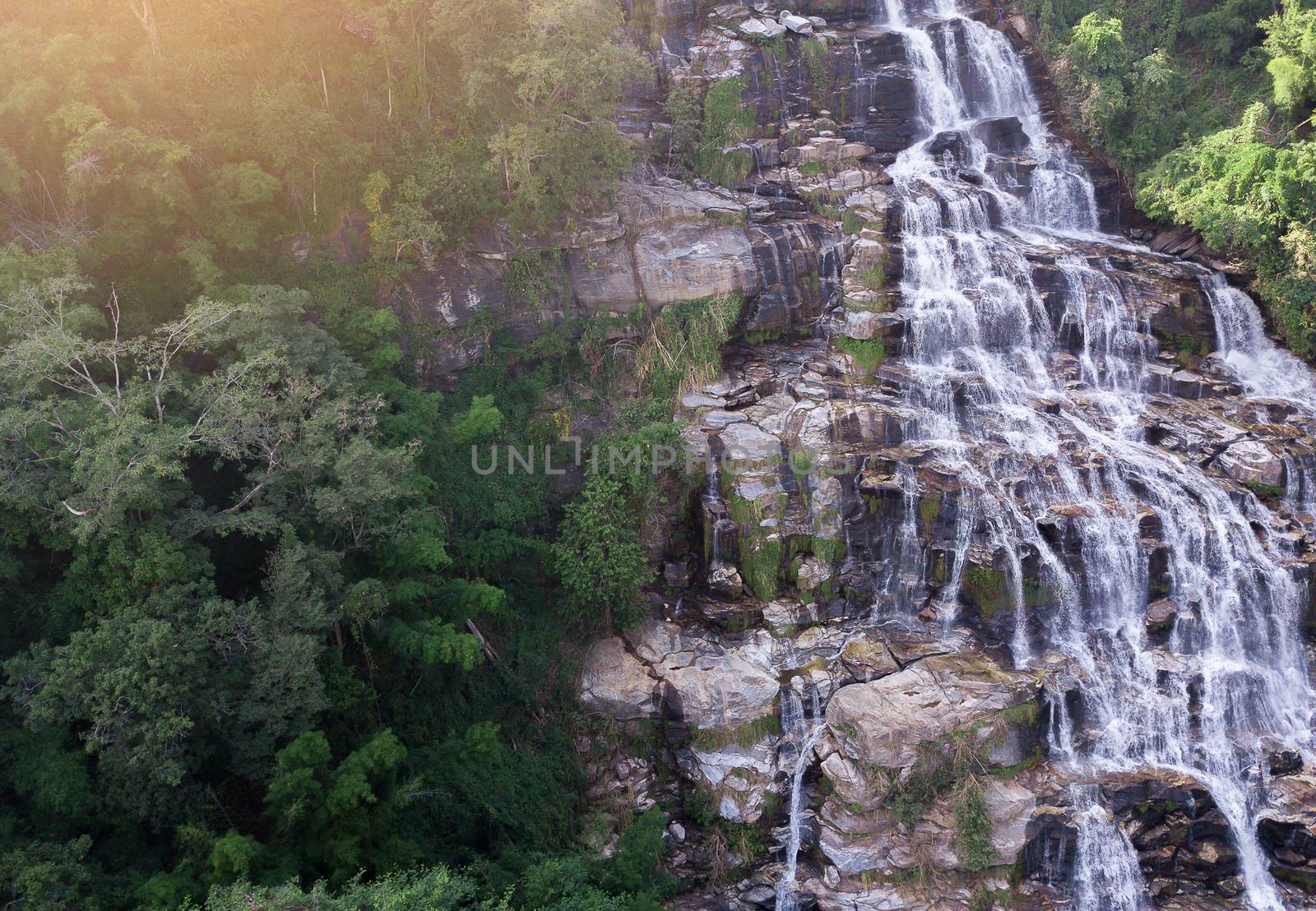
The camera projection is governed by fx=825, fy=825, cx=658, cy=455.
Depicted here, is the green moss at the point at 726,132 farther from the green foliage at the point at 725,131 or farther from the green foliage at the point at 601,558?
the green foliage at the point at 601,558

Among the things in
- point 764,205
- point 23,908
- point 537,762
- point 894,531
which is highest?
point 764,205

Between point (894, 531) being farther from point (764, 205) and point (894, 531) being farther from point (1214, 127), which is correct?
point (1214, 127)

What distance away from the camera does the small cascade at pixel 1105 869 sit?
51.6 feet

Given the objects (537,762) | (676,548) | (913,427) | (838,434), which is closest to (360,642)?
(537,762)

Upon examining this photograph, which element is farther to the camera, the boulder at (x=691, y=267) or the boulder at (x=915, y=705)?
the boulder at (x=691, y=267)

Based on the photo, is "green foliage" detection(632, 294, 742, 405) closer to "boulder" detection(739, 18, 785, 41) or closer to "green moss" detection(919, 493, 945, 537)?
"green moss" detection(919, 493, 945, 537)

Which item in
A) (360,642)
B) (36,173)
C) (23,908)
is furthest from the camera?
(36,173)

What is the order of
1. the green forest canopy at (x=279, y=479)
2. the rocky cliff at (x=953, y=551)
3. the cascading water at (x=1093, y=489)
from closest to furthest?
the green forest canopy at (x=279, y=479)
the rocky cliff at (x=953, y=551)
the cascading water at (x=1093, y=489)

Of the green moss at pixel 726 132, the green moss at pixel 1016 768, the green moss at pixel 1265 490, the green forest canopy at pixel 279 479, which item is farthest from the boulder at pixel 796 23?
the green moss at pixel 1016 768

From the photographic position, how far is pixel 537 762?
16.6 m

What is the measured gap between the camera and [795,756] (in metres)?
17.4

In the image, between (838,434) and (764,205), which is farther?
(764,205)

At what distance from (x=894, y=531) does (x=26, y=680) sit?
54.3ft

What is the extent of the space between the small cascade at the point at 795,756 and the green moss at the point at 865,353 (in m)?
9.07
